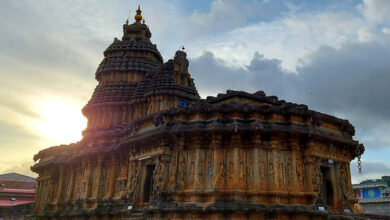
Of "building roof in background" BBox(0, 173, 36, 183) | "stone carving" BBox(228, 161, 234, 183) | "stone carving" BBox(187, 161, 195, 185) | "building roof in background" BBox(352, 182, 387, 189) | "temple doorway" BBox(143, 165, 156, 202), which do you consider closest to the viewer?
"stone carving" BBox(228, 161, 234, 183)

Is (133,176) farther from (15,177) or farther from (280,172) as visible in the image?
(15,177)

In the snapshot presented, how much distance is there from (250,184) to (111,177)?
956 centimetres

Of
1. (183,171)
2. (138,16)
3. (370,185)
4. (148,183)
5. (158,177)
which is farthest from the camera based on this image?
(370,185)

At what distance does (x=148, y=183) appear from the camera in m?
16.9

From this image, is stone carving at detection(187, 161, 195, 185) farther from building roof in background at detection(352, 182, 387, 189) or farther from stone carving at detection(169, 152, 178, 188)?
building roof in background at detection(352, 182, 387, 189)

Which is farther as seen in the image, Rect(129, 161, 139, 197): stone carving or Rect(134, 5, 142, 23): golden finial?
Rect(134, 5, 142, 23): golden finial

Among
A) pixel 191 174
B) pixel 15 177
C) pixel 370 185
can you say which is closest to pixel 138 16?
pixel 191 174

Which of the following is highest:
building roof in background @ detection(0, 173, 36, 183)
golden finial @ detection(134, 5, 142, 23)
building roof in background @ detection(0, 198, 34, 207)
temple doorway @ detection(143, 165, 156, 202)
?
golden finial @ detection(134, 5, 142, 23)

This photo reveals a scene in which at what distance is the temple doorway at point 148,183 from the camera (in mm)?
16766

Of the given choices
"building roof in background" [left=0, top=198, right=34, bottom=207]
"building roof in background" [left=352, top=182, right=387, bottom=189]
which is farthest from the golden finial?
"building roof in background" [left=352, top=182, right=387, bottom=189]

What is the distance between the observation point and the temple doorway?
660 inches

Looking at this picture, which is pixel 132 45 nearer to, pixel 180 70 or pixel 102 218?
pixel 180 70

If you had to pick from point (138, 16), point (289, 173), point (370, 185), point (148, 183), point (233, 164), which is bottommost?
point (148, 183)

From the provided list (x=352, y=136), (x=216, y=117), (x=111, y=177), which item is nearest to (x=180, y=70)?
(x=111, y=177)
